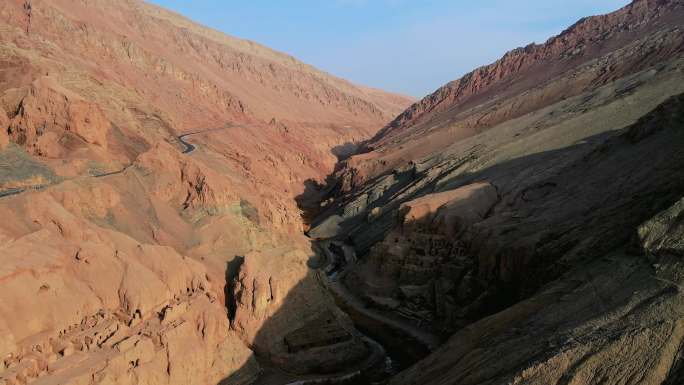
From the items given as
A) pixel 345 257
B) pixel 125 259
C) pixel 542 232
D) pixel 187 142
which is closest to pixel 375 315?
pixel 542 232

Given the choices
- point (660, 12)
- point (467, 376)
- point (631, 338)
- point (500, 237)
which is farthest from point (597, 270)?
point (660, 12)

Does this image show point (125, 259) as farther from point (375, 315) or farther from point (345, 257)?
point (345, 257)

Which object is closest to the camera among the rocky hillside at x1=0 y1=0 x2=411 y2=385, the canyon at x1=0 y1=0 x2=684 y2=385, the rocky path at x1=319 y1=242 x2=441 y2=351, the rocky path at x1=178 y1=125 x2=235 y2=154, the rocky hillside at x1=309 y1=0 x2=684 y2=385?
the rocky hillside at x1=309 y1=0 x2=684 y2=385

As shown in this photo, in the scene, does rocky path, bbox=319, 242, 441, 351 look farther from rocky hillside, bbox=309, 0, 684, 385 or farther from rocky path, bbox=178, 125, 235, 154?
rocky path, bbox=178, 125, 235, 154

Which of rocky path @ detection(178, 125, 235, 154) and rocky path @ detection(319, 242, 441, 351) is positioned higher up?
rocky path @ detection(178, 125, 235, 154)

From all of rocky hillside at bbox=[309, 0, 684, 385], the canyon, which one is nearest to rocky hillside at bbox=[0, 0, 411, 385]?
the canyon

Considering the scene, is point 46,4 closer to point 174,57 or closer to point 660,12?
point 174,57
